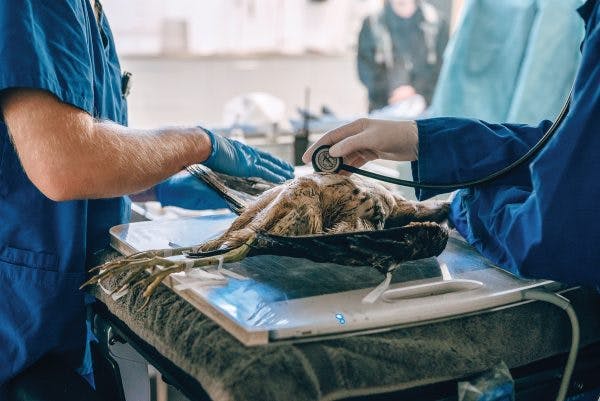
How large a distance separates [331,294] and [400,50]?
4087mm

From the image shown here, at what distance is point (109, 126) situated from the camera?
1.13 m

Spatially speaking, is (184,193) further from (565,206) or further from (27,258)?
(565,206)

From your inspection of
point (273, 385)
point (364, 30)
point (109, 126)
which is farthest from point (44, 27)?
point (364, 30)

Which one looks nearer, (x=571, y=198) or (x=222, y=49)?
(x=571, y=198)

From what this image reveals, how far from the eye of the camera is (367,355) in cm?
82

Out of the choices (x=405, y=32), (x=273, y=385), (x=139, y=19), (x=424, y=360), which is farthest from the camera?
(x=405, y=32)

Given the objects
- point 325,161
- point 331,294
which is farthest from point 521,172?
point 331,294

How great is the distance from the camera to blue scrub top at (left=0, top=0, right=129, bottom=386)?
108 cm

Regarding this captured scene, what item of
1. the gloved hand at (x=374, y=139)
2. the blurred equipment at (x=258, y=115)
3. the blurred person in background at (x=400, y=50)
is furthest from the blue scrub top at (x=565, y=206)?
the blurred person in background at (x=400, y=50)

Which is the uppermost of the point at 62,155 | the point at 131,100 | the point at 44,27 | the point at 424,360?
the point at 44,27

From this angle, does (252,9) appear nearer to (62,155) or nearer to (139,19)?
(139,19)

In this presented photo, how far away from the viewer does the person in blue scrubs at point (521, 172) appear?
92 centimetres

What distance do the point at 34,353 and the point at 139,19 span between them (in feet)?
11.8

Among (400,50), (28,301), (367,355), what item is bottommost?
(28,301)
